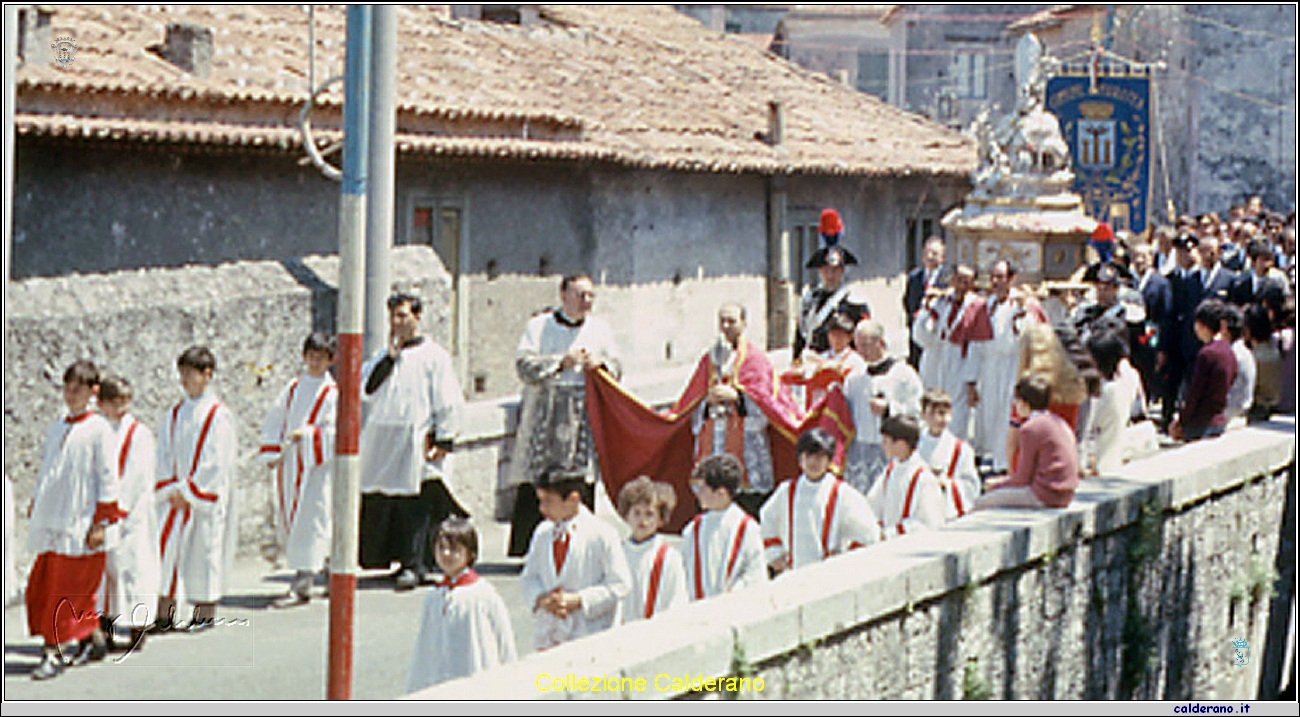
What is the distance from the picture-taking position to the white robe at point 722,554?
875 cm

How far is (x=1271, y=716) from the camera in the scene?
32.3ft

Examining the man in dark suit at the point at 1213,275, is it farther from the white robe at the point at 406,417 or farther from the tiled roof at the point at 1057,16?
the tiled roof at the point at 1057,16

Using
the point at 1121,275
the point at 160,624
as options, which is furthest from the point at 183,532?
the point at 1121,275

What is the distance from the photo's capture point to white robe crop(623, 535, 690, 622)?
8.25m

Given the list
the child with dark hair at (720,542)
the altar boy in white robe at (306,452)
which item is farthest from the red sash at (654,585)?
the altar boy in white robe at (306,452)

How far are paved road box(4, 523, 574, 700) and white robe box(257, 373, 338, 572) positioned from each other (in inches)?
12.0

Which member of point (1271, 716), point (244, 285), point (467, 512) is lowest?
point (1271, 716)

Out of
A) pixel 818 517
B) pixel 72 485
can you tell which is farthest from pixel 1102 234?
pixel 72 485

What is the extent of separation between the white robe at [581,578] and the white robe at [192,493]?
2.16 metres

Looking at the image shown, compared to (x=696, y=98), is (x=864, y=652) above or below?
below

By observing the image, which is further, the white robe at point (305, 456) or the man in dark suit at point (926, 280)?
the man in dark suit at point (926, 280)

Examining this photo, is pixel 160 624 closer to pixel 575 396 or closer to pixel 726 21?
pixel 575 396

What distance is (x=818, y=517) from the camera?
372 inches

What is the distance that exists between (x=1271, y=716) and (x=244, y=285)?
546 cm
